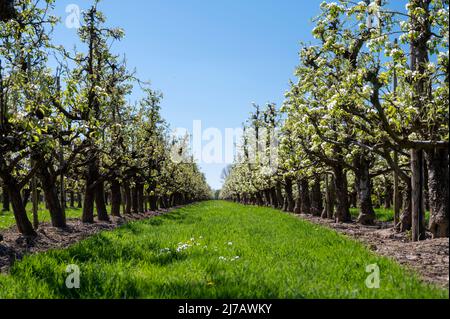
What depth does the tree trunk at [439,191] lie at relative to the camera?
42.1ft

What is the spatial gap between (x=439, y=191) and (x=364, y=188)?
9.41 metres

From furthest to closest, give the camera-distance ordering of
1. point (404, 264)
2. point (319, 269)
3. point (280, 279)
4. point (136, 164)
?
point (136, 164) → point (404, 264) → point (319, 269) → point (280, 279)

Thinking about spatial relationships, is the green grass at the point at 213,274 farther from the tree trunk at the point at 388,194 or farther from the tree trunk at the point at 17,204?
the tree trunk at the point at 388,194

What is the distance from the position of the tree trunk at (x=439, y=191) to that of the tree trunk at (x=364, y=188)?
8.82 m

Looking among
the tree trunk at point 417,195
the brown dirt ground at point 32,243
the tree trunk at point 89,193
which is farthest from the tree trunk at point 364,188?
the tree trunk at point 89,193

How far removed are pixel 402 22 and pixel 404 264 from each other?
6539 mm

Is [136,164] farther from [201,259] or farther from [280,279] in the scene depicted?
[280,279]

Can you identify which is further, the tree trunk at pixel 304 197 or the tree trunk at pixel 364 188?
the tree trunk at pixel 304 197

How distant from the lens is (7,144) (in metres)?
13.3

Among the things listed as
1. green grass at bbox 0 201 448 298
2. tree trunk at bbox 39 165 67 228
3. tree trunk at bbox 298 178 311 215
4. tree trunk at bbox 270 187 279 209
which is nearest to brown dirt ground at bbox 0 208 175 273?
tree trunk at bbox 39 165 67 228

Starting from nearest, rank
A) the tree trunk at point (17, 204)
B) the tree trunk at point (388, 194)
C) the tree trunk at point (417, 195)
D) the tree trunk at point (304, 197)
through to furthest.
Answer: the tree trunk at point (417, 195) < the tree trunk at point (17, 204) < the tree trunk at point (304, 197) < the tree trunk at point (388, 194)

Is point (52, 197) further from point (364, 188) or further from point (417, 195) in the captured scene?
point (417, 195)

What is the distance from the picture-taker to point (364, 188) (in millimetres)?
22469
